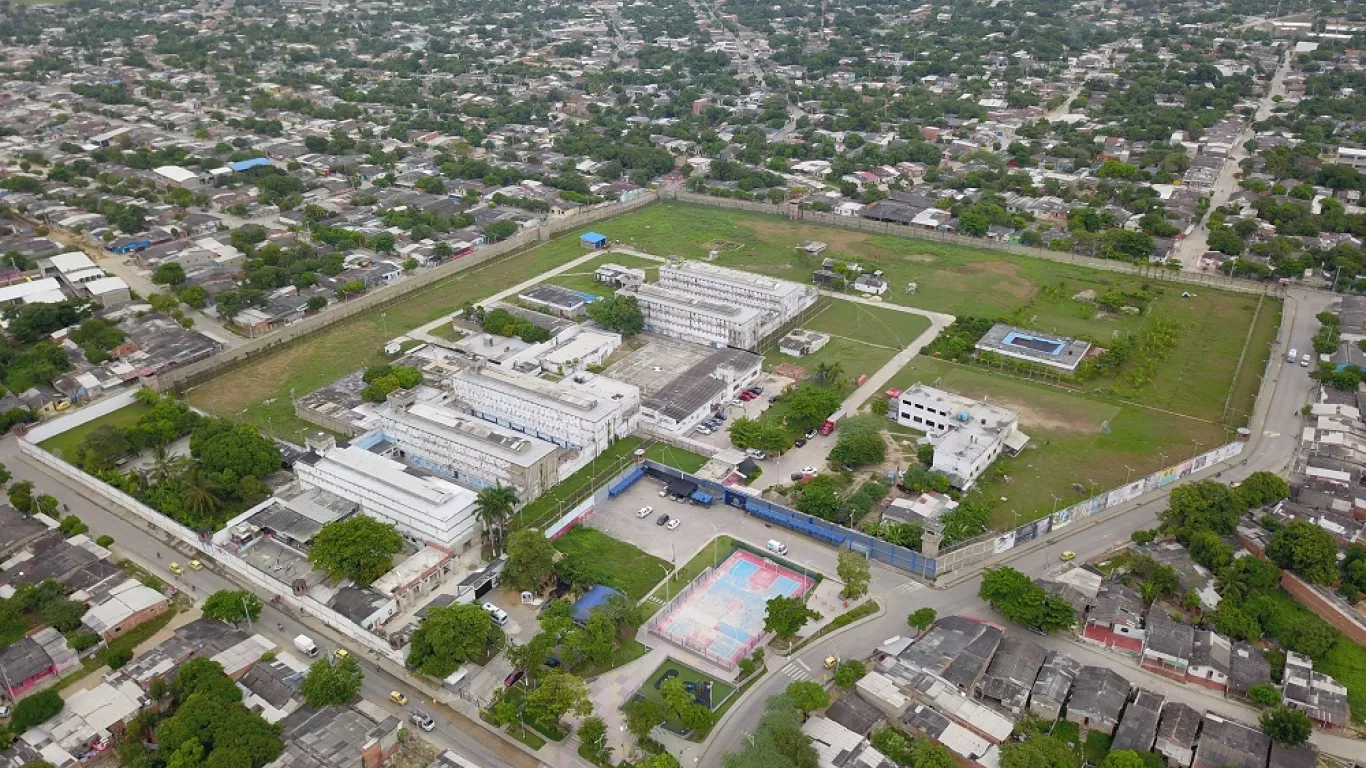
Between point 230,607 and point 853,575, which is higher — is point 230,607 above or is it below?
above

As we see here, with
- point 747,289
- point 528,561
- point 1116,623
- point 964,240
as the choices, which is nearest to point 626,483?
point 528,561

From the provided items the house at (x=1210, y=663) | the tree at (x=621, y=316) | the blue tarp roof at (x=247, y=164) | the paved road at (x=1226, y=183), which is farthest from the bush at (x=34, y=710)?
the paved road at (x=1226, y=183)

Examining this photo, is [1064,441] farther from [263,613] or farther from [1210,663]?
[263,613]

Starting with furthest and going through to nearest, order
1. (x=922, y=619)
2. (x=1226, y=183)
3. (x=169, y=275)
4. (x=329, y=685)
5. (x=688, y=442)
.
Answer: (x=1226, y=183)
(x=169, y=275)
(x=688, y=442)
(x=922, y=619)
(x=329, y=685)

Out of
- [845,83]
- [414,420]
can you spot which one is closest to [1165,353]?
[414,420]

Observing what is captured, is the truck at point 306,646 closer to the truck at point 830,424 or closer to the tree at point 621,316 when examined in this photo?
the truck at point 830,424

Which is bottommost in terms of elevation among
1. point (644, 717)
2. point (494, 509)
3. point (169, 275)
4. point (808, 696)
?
point (808, 696)

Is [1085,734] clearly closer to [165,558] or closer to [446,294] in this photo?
[165,558]
